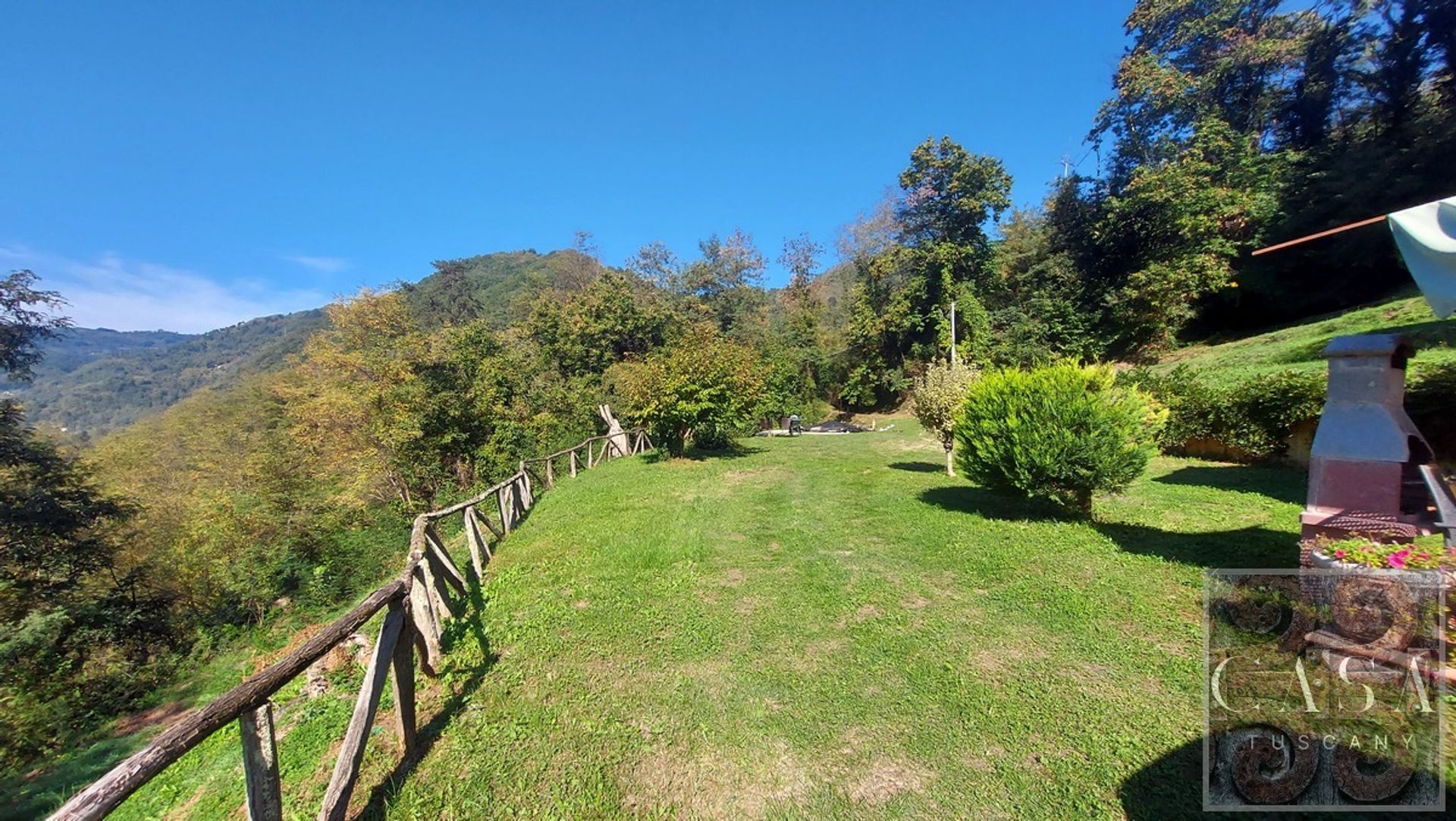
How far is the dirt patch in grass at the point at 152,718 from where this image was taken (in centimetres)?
779

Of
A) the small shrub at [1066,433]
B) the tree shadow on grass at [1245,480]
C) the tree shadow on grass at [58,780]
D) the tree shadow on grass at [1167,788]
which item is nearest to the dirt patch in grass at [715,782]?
the tree shadow on grass at [1167,788]

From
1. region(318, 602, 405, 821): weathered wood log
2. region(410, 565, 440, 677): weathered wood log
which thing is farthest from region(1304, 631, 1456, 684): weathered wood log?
region(410, 565, 440, 677): weathered wood log

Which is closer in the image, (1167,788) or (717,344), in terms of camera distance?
(1167,788)

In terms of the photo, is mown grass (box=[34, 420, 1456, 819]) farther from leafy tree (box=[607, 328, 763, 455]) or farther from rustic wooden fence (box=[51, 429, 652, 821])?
leafy tree (box=[607, 328, 763, 455])

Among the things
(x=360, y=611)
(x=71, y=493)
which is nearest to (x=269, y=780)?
(x=360, y=611)

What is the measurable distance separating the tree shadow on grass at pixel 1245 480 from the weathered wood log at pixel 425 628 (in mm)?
11040

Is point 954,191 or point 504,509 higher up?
point 954,191

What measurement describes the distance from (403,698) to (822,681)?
287 centimetres

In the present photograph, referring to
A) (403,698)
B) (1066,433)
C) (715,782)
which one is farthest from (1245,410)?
(403,698)

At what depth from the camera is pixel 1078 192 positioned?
27500mm

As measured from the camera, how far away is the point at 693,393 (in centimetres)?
1590

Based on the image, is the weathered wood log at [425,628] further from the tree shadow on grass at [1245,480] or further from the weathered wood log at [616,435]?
the weathered wood log at [616,435]

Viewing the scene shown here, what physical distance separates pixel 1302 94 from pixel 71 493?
139 feet

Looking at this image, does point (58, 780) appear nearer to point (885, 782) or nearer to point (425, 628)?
point (425, 628)
